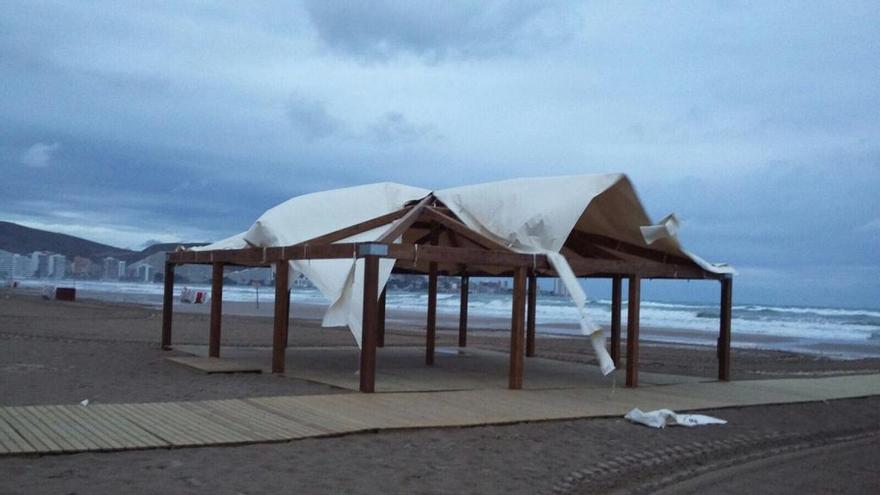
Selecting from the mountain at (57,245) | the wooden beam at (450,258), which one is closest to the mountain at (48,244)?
the mountain at (57,245)

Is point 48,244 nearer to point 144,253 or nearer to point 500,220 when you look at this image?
point 144,253

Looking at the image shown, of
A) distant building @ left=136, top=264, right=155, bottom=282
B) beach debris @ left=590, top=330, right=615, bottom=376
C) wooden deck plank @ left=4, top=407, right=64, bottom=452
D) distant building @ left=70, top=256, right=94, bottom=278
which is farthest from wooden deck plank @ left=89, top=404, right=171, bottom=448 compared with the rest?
distant building @ left=70, top=256, right=94, bottom=278

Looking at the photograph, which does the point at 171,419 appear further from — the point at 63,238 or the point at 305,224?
Answer: the point at 63,238

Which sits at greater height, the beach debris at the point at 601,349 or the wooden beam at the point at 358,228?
the wooden beam at the point at 358,228

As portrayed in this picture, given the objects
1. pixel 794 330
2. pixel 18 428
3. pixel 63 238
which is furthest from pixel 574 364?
pixel 63 238

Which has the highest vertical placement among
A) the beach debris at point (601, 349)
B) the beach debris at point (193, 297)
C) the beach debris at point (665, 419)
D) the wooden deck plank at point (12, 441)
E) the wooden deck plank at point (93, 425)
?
the beach debris at point (601, 349)

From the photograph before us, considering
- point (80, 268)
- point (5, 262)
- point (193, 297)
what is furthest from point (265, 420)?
point (80, 268)

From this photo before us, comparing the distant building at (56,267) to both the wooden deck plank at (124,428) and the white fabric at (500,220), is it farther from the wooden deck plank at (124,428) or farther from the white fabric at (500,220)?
the wooden deck plank at (124,428)

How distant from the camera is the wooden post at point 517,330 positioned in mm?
9344

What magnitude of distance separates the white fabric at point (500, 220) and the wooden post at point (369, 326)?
1.27 ft

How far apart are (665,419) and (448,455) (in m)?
2.72

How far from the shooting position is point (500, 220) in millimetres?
10484

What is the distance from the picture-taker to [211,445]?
18.7 feet

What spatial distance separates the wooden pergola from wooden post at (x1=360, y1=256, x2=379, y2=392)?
11 mm
